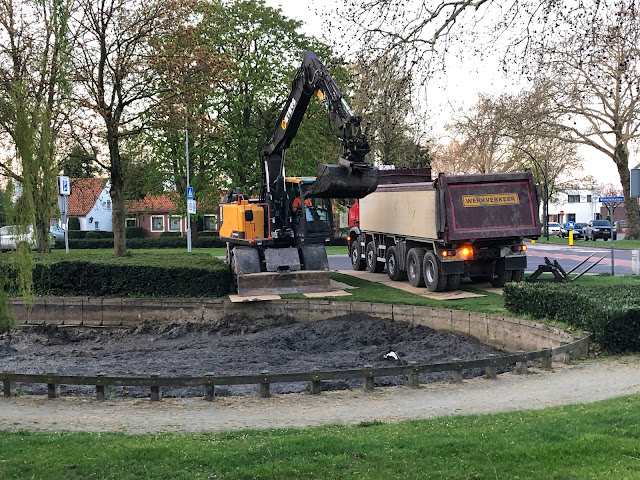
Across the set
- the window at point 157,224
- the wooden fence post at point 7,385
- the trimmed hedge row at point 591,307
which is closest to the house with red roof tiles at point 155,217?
the window at point 157,224

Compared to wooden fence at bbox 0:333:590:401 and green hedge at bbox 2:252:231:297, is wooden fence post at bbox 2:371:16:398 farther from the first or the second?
green hedge at bbox 2:252:231:297

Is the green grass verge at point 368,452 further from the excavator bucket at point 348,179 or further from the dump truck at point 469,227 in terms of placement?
the dump truck at point 469,227

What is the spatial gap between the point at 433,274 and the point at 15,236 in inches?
478

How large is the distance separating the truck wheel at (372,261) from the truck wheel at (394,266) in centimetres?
174

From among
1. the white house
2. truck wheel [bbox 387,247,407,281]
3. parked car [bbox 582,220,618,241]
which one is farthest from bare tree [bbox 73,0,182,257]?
the white house

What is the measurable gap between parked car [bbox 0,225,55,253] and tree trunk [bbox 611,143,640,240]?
38.6 m

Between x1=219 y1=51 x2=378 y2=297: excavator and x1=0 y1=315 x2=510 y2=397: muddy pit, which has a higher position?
x1=219 y1=51 x2=378 y2=297: excavator

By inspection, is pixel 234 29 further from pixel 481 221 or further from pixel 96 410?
pixel 96 410

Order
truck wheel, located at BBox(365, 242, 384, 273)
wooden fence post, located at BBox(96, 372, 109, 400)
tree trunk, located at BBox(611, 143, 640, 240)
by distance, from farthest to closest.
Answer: tree trunk, located at BBox(611, 143, 640, 240)
truck wheel, located at BBox(365, 242, 384, 273)
wooden fence post, located at BBox(96, 372, 109, 400)

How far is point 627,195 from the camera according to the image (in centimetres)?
4431

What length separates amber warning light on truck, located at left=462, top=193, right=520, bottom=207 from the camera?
18.3 metres

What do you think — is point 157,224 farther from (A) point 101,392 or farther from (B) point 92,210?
(A) point 101,392

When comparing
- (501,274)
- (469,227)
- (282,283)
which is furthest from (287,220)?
(501,274)

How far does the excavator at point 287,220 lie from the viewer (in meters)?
17.5
